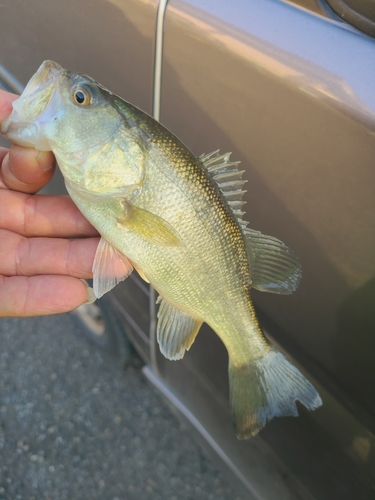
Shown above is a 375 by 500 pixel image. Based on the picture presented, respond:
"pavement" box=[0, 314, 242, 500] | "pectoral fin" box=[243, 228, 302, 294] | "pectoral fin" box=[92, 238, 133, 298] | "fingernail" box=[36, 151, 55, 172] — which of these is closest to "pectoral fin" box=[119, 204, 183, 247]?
"pectoral fin" box=[92, 238, 133, 298]

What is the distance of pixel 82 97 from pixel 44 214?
536 mm

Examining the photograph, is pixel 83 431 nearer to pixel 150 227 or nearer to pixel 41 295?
pixel 41 295

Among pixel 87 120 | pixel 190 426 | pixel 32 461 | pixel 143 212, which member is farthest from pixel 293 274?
→ pixel 32 461

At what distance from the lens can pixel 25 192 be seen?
160 cm

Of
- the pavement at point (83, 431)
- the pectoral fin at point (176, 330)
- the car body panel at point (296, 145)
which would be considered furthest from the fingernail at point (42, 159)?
the pavement at point (83, 431)

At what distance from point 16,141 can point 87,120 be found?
0.77ft

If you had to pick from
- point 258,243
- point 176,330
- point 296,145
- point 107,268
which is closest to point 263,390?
point 176,330

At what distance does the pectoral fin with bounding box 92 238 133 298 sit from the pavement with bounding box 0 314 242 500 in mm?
1447

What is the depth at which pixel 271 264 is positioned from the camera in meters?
1.30

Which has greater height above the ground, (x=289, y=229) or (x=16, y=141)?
(x=289, y=229)

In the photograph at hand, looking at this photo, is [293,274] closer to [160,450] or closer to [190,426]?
[190,426]

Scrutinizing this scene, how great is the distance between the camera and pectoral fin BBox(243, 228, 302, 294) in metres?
1.25

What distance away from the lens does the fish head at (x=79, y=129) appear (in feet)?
4.01

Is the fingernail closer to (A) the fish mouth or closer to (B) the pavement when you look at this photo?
(A) the fish mouth
